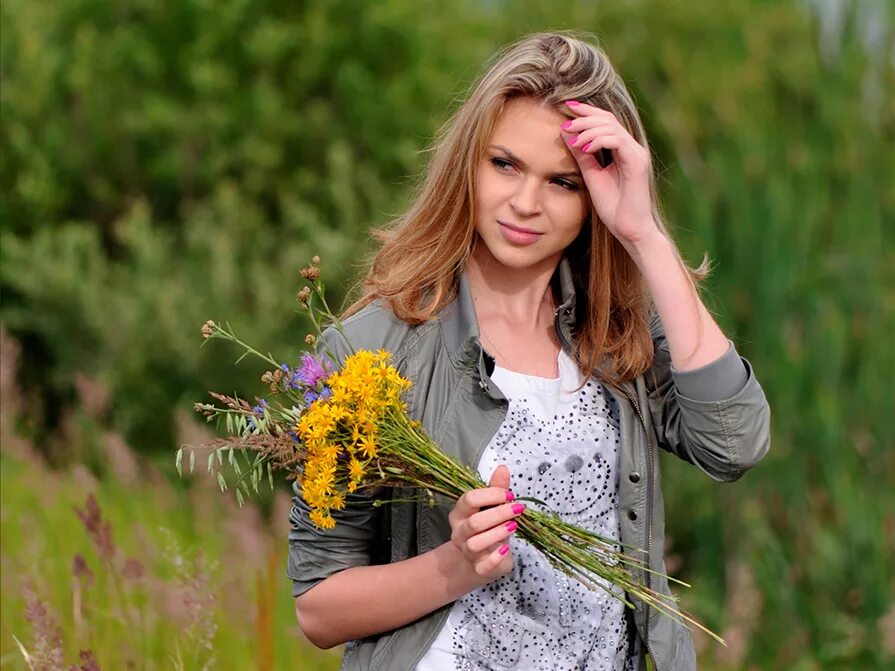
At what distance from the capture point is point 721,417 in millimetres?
2293

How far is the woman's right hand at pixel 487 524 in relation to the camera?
2012mm

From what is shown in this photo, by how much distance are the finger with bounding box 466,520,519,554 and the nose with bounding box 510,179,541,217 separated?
0.56 metres

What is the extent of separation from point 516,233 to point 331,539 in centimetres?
60

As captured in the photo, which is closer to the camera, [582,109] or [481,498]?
[481,498]

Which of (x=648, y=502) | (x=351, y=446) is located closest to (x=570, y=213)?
(x=648, y=502)

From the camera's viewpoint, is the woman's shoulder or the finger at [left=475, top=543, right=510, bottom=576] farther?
the woman's shoulder

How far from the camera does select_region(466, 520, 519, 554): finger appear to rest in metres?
2.01

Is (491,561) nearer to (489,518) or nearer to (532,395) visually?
(489,518)

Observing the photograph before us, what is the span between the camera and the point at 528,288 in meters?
2.50

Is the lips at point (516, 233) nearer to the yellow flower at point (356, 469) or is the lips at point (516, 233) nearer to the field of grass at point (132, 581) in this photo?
the yellow flower at point (356, 469)

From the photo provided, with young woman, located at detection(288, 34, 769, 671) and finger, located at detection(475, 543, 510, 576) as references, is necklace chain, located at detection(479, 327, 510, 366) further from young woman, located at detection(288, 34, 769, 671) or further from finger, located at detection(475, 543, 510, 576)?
finger, located at detection(475, 543, 510, 576)

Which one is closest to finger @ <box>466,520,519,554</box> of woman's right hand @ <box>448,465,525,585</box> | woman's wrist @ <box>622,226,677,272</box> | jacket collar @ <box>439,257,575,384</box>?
woman's right hand @ <box>448,465,525,585</box>

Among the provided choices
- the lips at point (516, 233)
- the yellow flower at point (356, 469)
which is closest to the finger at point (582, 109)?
the lips at point (516, 233)

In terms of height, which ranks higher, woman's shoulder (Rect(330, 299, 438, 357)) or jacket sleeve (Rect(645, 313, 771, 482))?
woman's shoulder (Rect(330, 299, 438, 357))
